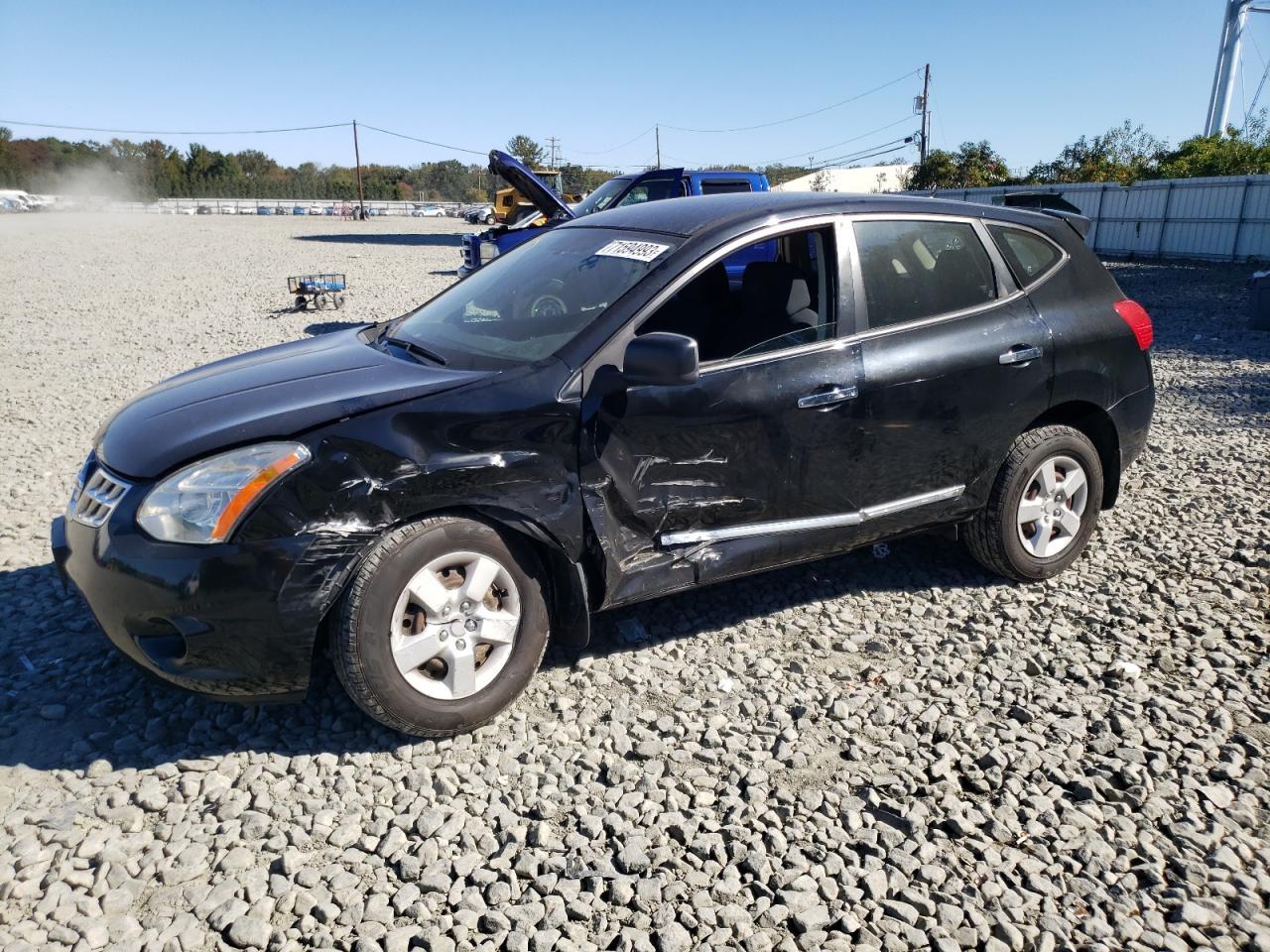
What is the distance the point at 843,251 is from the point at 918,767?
2097 mm

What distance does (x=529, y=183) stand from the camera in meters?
9.83

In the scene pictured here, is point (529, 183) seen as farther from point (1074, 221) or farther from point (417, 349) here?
point (417, 349)

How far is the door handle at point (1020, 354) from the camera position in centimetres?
402

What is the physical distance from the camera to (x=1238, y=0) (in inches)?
1313

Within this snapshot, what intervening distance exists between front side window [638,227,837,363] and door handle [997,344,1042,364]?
88 centimetres

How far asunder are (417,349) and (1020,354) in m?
2.66

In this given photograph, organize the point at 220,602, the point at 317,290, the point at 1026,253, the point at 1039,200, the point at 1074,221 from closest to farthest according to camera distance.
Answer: the point at 220,602 → the point at 1026,253 → the point at 1074,221 → the point at 317,290 → the point at 1039,200

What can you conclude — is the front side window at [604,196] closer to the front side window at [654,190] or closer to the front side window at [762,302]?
the front side window at [654,190]

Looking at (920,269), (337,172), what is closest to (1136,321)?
(920,269)

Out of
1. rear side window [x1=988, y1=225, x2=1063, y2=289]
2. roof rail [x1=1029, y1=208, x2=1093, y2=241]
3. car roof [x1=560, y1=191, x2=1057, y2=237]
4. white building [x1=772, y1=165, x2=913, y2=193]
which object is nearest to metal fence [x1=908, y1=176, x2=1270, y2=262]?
roof rail [x1=1029, y1=208, x2=1093, y2=241]

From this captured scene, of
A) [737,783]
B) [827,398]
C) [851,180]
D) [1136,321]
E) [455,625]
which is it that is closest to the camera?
[737,783]

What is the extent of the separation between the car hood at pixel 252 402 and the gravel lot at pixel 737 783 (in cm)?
90

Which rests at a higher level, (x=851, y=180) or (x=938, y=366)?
(x=851, y=180)

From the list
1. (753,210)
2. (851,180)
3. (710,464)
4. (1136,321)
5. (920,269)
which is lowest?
(710,464)
